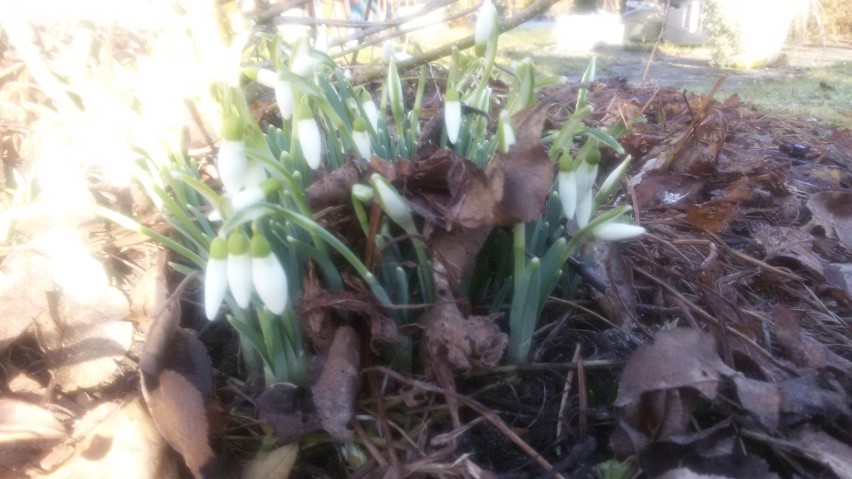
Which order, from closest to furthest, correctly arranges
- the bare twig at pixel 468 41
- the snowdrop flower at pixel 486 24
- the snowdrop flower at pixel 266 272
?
the snowdrop flower at pixel 266 272, the snowdrop flower at pixel 486 24, the bare twig at pixel 468 41

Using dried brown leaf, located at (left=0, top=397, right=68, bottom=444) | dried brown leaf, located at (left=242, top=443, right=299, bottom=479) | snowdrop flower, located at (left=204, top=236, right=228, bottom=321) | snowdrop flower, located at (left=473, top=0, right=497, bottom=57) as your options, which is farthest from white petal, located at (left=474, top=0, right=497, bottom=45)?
dried brown leaf, located at (left=0, top=397, right=68, bottom=444)

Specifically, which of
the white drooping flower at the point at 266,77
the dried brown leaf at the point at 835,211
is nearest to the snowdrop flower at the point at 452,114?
the white drooping flower at the point at 266,77

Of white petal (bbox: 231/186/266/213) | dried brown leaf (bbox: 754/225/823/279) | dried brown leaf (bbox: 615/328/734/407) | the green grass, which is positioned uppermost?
white petal (bbox: 231/186/266/213)

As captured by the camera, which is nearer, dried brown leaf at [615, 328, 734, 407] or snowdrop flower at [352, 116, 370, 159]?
dried brown leaf at [615, 328, 734, 407]

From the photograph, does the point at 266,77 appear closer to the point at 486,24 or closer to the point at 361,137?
the point at 361,137

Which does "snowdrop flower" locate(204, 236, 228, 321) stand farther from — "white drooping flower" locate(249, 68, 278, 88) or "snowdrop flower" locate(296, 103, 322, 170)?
"white drooping flower" locate(249, 68, 278, 88)

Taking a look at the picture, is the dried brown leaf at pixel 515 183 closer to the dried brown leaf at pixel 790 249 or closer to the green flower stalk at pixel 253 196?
the green flower stalk at pixel 253 196

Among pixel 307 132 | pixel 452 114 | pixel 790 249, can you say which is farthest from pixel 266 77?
pixel 790 249
